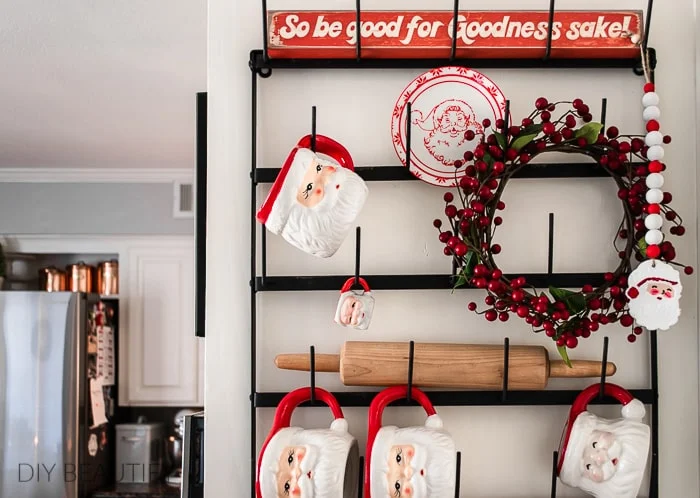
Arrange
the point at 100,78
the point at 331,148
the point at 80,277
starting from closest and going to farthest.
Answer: the point at 331,148, the point at 100,78, the point at 80,277

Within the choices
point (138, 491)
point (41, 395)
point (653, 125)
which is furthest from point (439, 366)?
point (138, 491)

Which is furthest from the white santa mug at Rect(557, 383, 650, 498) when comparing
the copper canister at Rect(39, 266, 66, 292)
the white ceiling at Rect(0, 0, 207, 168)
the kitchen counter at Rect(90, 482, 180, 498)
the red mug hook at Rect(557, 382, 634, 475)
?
the copper canister at Rect(39, 266, 66, 292)

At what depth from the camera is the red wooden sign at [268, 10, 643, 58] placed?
111 centimetres

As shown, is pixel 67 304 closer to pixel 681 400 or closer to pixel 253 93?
pixel 253 93

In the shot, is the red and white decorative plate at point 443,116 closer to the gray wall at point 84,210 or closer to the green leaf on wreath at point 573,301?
the green leaf on wreath at point 573,301

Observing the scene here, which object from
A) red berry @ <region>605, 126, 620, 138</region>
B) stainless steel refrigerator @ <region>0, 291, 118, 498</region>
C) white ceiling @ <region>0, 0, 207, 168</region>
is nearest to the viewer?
red berry @ <region>605, 126, 620, 138</region>

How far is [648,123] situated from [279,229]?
515 millimetres

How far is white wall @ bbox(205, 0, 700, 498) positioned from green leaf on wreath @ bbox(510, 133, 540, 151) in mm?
115

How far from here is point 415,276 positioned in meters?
1.12

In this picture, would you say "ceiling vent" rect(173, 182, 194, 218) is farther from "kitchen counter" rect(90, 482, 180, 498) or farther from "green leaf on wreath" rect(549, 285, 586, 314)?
"green leaf on wreath" rect(549, 285, 586, 314)

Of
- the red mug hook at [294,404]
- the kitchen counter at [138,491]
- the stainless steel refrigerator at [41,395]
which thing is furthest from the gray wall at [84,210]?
the red mug hook at [294,404]

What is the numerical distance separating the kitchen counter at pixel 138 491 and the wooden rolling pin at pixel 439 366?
3.13m

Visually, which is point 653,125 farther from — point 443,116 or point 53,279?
point 53,279

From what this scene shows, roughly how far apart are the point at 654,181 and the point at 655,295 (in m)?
0.15
